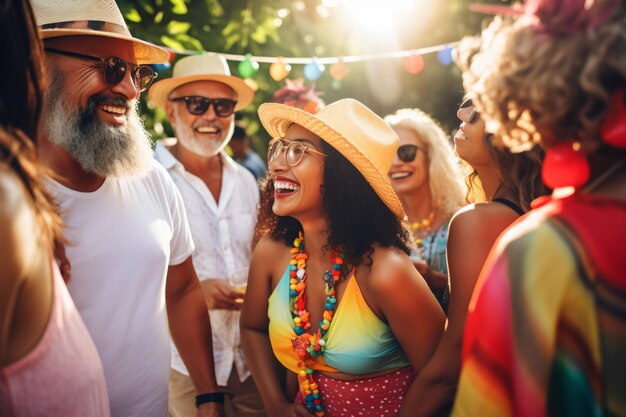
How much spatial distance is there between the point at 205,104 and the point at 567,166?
3.68 meters

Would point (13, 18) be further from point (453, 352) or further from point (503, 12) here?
point (453, 352)

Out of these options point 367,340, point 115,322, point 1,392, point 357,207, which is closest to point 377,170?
point 357,207

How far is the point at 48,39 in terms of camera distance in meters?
2.32

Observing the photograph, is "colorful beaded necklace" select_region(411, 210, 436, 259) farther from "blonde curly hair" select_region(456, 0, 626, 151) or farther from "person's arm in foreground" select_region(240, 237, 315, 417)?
"blonde curly hair" select_region(456, 0, 626, 151)

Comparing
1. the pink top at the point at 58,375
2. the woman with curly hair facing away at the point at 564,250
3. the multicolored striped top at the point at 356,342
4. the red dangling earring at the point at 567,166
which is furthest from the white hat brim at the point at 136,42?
the red dangling earring at the point at 567,166

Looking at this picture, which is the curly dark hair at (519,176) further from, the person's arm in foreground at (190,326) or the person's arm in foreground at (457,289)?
the person's arm in foreground at (190,326)

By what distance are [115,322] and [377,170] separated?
127 centimetres

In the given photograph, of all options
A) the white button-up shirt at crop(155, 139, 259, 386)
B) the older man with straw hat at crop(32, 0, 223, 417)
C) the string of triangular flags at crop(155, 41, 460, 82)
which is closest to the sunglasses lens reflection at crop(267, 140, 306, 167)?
the older man with straw hat at crop(32, 0, 223, 417)

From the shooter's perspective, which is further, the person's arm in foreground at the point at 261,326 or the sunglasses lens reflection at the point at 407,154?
the sunglasses lens reflection at the point at 407,154

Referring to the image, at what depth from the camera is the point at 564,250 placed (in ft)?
3.88

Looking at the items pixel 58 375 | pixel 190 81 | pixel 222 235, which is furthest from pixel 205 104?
pixel 58 375

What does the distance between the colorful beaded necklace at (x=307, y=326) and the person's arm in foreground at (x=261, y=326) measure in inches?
8.2

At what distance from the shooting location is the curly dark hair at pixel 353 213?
2.52 metres

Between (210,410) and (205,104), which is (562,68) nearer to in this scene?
(210,410)
